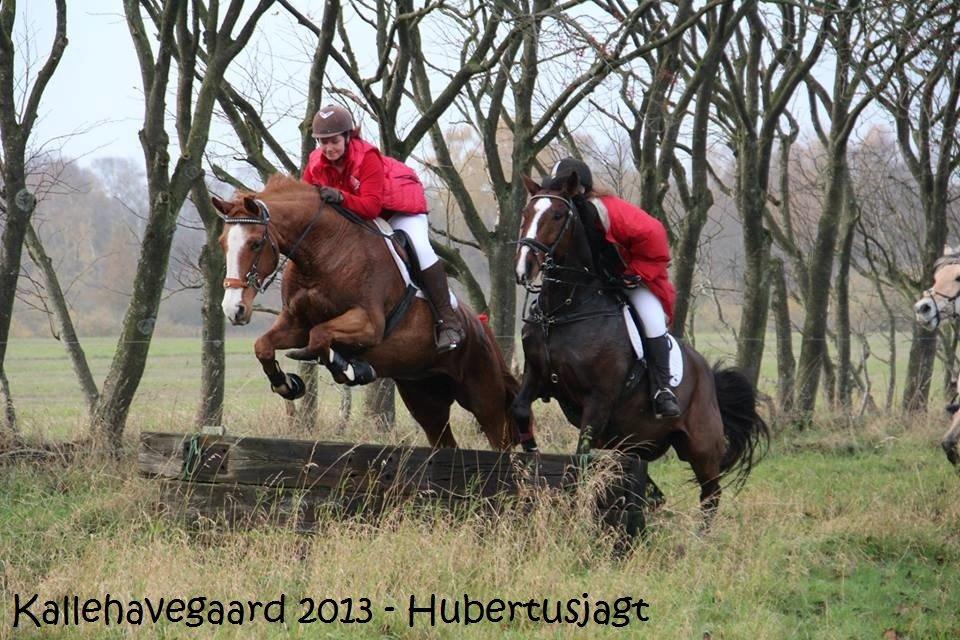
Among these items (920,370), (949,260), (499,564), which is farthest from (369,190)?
(920,370)

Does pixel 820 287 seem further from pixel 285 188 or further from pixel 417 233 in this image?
pixel 285 188

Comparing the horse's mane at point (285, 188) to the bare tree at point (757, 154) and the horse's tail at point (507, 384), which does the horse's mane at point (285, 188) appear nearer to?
the horse's tail at point (507, 384)

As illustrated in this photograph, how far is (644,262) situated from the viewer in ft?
26.9

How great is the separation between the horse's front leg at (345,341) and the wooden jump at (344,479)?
48 cm

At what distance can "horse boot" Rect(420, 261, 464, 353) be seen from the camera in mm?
7848

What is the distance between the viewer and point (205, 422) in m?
10.3

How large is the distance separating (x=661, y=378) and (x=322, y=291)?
258cm

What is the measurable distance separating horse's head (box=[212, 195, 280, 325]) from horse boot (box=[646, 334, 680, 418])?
2.89 m

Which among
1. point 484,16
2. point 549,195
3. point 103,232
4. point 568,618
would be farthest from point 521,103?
point 103,232

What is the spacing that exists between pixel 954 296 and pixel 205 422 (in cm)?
694

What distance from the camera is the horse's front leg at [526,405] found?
7930 millimetres

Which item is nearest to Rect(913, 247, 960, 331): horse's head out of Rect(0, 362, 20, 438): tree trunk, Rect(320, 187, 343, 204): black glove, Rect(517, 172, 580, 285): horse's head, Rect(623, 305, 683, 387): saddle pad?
Rect(623, 305, 683, 387): saddle pad

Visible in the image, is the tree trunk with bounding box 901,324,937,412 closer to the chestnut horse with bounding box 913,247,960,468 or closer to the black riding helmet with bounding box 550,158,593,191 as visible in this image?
the chestnut horse with bounding box 913,247,960,468

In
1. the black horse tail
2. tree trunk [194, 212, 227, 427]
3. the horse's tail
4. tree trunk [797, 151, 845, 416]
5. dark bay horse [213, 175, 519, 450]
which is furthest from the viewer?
tree trunk [797, 151, 845, 416]
